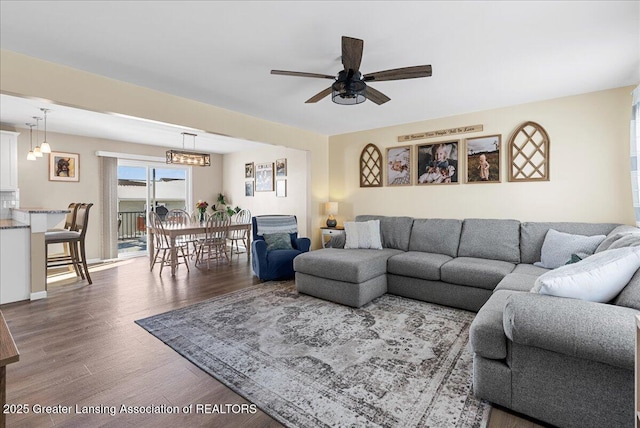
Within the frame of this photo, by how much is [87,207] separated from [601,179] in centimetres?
644

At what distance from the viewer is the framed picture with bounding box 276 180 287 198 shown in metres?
6.62

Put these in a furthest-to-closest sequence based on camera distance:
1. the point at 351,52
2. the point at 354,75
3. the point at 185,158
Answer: the point at 185,158
the point at 354,75
the point at 351,52

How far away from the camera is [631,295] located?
1.57 metres

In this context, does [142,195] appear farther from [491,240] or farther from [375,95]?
[491,240]

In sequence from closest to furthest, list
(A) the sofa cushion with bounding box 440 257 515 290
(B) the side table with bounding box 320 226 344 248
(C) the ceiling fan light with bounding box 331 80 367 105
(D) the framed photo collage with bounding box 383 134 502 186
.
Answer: (C) the ceiling fan light with bounding box 331 80 367 105, (A) the sofa cushion with bounding box 440 257 515 290, (D) the framed photo collage with bounding box 383 134 502 186, (B) the side table with bounding box 320 226 344 248

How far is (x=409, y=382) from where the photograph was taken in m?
2.00

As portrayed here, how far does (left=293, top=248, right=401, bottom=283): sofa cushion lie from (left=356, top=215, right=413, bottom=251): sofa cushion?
36cm

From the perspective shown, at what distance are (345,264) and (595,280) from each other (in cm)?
212

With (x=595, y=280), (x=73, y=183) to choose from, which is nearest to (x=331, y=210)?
(x=595, y=280)

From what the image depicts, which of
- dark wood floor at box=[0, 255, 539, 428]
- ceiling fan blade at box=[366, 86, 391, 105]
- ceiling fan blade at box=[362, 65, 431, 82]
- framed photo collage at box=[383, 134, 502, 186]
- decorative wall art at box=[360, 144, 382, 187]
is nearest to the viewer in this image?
dark wood floor at box=[0, 255, 539, 428]

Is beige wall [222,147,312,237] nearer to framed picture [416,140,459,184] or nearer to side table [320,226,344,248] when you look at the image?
side table [320,226,344,248]

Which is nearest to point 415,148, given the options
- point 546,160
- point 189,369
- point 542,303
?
point 546,160

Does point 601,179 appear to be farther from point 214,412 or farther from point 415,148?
point 214,412

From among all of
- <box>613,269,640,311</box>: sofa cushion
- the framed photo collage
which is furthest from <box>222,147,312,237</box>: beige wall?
<box>613,269,640,311</box>: sofa cushion
